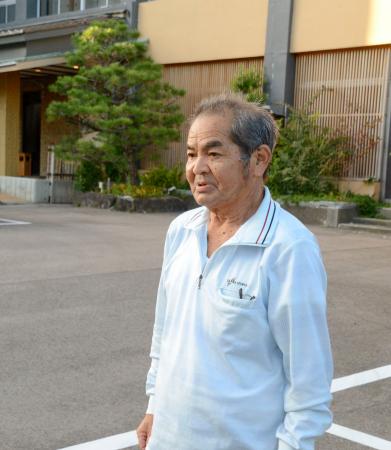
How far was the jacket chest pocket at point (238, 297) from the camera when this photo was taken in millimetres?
2035

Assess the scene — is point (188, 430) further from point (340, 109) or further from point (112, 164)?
point (112, 164)

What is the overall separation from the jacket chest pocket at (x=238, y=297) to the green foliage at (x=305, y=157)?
14.5m

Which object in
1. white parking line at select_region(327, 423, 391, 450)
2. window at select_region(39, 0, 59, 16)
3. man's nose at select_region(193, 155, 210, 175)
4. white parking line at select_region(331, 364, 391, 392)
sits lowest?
white parking line at select_region(327, 423, 391, 450)

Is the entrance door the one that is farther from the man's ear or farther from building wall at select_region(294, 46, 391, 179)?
the man's ear

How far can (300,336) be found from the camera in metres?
2.03

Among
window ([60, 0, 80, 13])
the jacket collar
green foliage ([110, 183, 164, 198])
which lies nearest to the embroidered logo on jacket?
the jacket collar

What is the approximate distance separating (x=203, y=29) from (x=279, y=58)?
2.90m

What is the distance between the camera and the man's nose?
219 cm

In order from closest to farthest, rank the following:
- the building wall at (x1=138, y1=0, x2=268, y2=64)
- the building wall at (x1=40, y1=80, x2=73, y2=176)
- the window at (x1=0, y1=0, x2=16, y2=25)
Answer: the building wall at (x1=138, y1=0, x2=268, y2=64), the building wall at (x1=40, y1=80, x2=73, y2=176), the window at (x1=0, y1=0, x2=16, y2=25)

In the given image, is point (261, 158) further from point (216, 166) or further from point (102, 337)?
point (102, 337)

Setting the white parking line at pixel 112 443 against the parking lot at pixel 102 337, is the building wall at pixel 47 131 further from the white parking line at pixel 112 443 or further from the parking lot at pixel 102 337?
the white parking line at pixel 112 443

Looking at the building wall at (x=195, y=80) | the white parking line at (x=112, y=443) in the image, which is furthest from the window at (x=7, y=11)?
the white parking line at (x=112, y=443)

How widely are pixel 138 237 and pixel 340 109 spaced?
700cm

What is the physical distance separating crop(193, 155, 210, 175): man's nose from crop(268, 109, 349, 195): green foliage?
1434 centimetres
